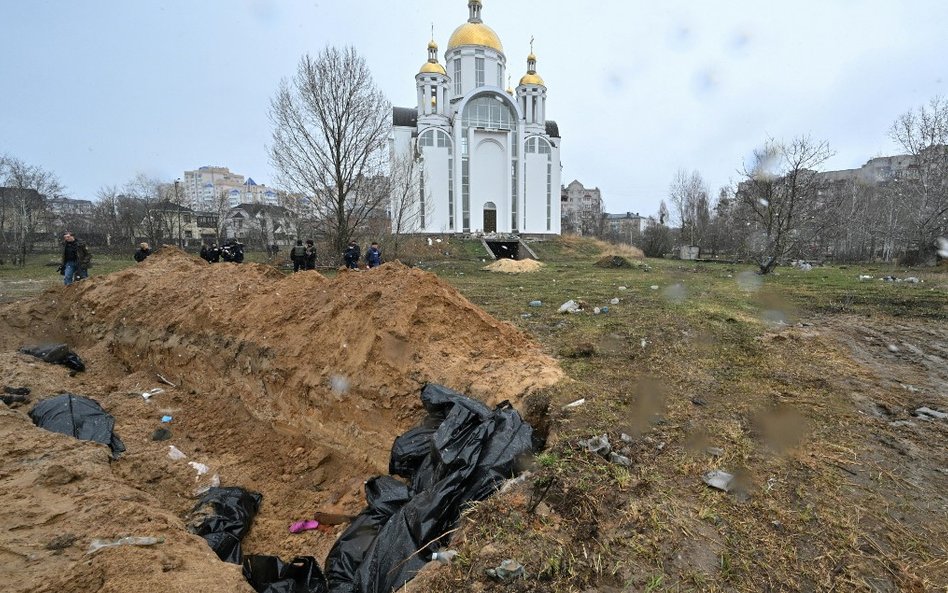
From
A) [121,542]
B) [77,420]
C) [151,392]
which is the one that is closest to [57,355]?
[151,392]

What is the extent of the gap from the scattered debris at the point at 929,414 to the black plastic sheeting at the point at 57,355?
1056cm

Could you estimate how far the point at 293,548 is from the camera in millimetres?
3629

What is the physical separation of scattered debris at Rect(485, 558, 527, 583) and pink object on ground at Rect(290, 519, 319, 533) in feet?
8.11

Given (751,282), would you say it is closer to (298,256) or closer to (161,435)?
(298,256)

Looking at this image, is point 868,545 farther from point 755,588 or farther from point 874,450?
point 874,450

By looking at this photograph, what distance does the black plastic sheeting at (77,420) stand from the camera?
4297 millimetres

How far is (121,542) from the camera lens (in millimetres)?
2545

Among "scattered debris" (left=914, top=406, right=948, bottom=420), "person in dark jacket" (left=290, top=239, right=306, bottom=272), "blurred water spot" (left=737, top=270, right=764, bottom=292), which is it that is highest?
"person in dark jacket" (left=290, top=239, right=306, bottom=272)

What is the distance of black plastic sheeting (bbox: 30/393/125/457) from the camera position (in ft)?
14.1

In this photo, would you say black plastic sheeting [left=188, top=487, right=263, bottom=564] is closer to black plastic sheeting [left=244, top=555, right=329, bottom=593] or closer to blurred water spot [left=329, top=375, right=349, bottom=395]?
black plastic sheeting [left=244, top=555, right=329, bottom=593]

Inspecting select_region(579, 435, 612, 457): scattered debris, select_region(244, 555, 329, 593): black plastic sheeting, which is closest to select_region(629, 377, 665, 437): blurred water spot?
select_region(579, 435, 612, 457): scattered debris

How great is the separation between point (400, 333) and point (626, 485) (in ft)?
9.74

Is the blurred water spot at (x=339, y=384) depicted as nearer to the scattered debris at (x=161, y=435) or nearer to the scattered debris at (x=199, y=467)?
the scattered debris at (x=199, y=467)

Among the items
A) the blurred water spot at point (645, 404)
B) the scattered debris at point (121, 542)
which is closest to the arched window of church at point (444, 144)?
the blurred water spot at point (645, 404)
